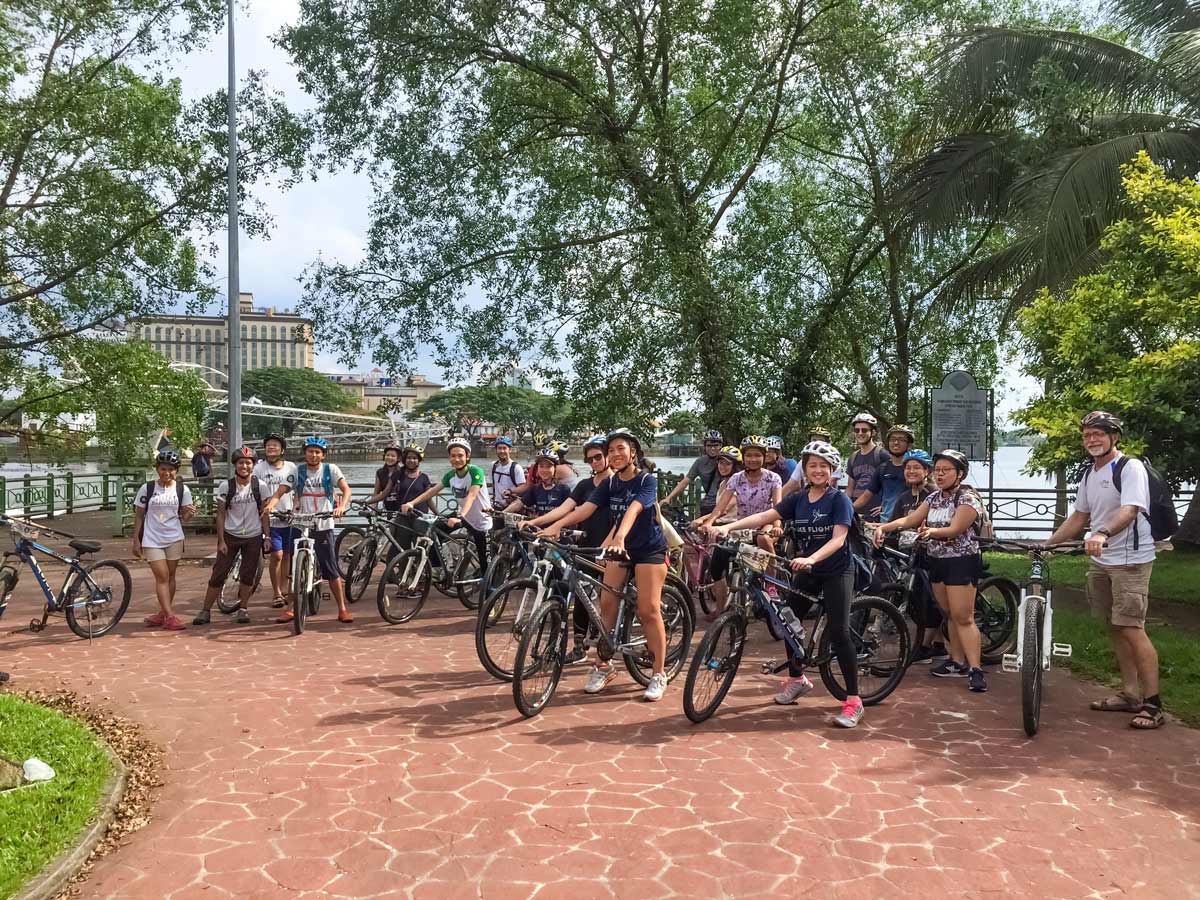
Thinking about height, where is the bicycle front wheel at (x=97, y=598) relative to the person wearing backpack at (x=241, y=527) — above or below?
below

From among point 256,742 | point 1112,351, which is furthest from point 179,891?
point 1112,351

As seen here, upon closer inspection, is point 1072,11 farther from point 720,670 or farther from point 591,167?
point 720,670

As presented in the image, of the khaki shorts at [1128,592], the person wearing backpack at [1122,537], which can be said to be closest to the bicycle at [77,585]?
the person wearing backpack at [1122,537]

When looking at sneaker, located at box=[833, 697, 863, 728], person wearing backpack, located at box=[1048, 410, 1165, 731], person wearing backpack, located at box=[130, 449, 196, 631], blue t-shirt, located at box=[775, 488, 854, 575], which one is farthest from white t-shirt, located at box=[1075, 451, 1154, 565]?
person wearing backpack, located at box=[130, 449, 196, 631]

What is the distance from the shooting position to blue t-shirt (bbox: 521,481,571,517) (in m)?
9.87

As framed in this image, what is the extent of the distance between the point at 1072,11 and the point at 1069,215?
877cm

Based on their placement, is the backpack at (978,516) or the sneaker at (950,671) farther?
the sneaker at (950,671)

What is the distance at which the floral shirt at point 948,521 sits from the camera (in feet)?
22.2

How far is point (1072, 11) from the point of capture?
18.0m

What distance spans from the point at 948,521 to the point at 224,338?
112 feet

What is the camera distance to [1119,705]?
643 centimetres

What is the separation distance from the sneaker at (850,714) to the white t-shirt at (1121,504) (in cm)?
181

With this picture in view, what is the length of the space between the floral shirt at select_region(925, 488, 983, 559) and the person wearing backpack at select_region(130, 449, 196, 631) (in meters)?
6.63

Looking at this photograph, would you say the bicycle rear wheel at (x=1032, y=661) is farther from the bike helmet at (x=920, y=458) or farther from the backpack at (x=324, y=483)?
the backpack at (x=324, y=483)
